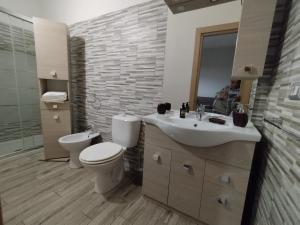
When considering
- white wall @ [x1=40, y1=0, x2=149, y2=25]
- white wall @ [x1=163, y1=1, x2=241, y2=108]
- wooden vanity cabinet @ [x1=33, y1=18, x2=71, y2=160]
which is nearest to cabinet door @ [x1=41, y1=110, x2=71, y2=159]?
wooden vanity cabinet @ [x1=33, y1=18, x2=71, y2=160]

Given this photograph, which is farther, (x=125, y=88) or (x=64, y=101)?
(x=64, y=101)

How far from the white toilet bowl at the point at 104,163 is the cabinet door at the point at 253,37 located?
1251mm

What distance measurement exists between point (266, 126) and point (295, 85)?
0.42m

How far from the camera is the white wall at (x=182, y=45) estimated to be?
4.33ft

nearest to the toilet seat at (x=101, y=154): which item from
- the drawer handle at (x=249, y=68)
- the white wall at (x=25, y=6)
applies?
the drawer handle at (x=249, y=68)

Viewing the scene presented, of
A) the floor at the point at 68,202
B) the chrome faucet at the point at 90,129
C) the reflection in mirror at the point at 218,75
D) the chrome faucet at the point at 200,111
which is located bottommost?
the floor at the point at 68,202

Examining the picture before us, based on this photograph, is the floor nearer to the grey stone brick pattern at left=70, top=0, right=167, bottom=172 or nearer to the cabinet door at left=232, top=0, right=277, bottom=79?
the grey stone brick pattern at left=70, top=0, right=167, bottom=172

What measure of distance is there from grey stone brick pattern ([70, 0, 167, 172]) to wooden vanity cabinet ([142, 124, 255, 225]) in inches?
20.4

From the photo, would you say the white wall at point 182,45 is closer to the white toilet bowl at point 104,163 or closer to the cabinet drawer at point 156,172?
the cabinet drawer at point 156,172

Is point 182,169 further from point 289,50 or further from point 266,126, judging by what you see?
point 289,50

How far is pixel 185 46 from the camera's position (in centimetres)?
147

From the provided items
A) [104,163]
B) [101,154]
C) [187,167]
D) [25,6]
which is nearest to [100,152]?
[101,154]

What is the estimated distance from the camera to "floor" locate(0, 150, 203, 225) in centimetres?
126

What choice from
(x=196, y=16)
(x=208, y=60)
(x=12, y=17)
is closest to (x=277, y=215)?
(x=208, y=60)
